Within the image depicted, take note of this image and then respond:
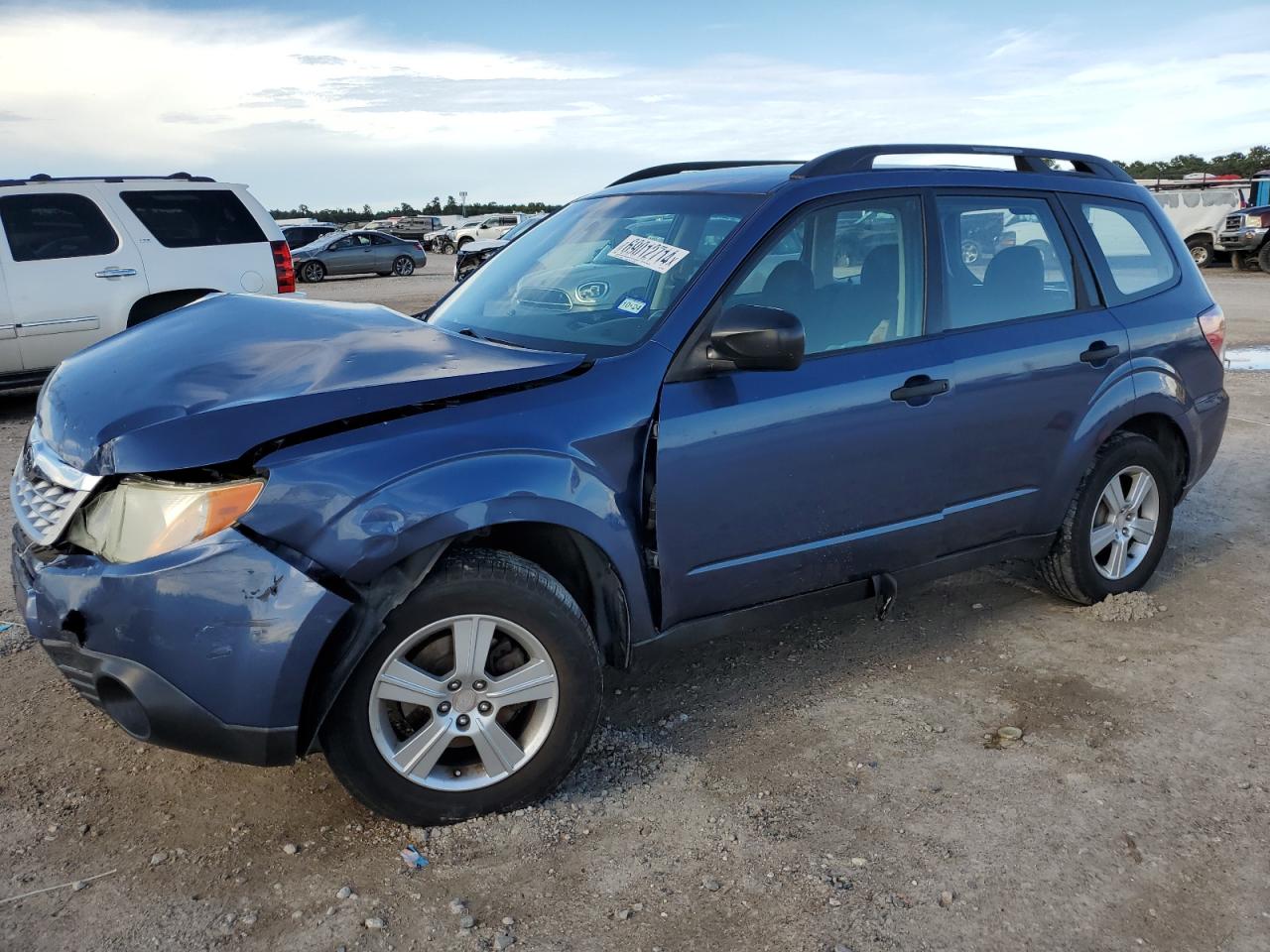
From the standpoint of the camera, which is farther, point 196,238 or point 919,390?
point 196,238

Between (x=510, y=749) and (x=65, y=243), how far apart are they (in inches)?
299

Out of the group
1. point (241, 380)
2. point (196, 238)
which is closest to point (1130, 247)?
point (241, 380)

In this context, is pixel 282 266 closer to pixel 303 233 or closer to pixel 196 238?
pixel 196 238

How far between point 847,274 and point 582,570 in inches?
57.6

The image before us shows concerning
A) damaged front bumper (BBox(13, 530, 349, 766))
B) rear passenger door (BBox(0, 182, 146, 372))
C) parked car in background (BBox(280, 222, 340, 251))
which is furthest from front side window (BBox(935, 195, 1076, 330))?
parked car in background (BBox(280, 222, 340, 251))

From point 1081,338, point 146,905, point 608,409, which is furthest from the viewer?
point 1081,338

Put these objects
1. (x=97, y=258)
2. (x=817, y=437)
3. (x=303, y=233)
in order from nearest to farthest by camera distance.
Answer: (x=817, y=437) < (x=97, y=258) < (x=303, y=233)

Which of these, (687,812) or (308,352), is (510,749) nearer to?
(687,812)

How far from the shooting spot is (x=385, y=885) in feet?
9.13

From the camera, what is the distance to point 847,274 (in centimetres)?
381

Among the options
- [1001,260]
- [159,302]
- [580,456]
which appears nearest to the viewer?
[580,456]

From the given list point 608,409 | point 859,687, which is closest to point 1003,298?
point 859,687

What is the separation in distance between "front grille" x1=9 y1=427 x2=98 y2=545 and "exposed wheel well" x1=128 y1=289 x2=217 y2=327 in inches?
247

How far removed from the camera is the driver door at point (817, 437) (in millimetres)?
3283
